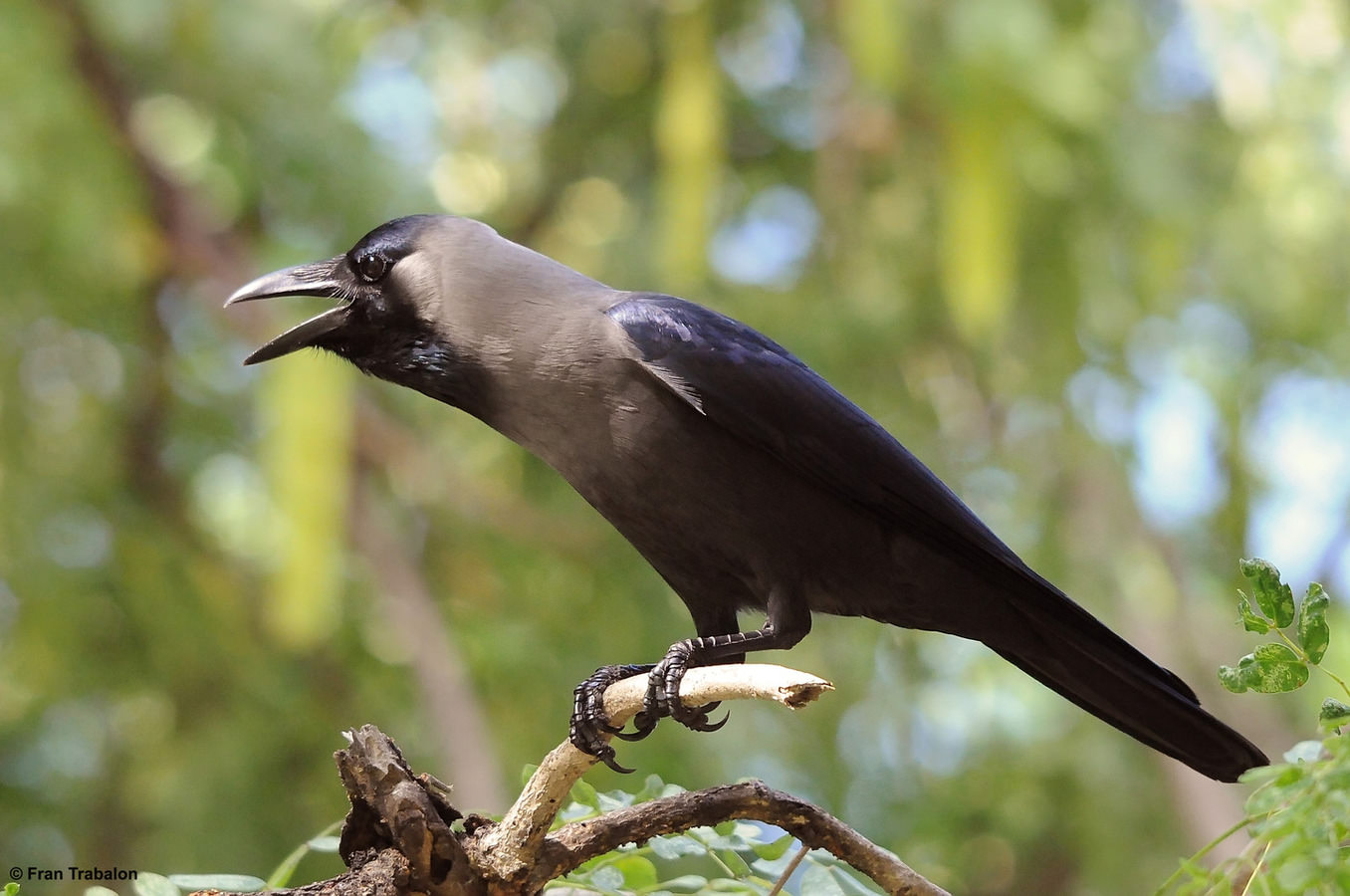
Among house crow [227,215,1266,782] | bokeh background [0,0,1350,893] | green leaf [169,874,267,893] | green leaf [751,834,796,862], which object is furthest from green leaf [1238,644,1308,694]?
bokeh background [0,0,1350,893]

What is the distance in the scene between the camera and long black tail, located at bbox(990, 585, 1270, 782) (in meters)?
2.43

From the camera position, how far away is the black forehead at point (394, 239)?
2744mm

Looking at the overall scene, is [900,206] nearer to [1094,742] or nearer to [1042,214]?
[1042,214]

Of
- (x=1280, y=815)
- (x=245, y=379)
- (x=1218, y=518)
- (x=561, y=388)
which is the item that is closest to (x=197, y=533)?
(x=245, y=379)

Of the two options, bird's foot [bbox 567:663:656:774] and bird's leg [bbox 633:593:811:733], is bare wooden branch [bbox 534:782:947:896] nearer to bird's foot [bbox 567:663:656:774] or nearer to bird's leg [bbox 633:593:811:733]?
bird's foot [bbox 567:663:656:774]

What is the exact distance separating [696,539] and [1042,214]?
367 centimetres

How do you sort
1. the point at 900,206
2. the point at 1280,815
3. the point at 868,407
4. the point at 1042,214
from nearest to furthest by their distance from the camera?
the point at 1280,815
the point at 1042,214
the point at 868,407
the point at 900,206

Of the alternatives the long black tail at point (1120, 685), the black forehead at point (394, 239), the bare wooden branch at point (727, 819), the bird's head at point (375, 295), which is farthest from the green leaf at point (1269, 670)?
the black forehead at point (394, 239)

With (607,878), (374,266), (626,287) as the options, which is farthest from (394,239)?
(626,287)

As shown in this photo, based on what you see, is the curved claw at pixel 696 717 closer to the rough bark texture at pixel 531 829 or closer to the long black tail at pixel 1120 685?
the rough bark texture at pixel 531 829

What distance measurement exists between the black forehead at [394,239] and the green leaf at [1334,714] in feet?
6.14

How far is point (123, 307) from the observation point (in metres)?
5.88

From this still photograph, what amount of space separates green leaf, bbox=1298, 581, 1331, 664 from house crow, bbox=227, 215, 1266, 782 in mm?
887

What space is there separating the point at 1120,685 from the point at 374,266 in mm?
1630
